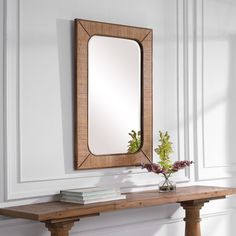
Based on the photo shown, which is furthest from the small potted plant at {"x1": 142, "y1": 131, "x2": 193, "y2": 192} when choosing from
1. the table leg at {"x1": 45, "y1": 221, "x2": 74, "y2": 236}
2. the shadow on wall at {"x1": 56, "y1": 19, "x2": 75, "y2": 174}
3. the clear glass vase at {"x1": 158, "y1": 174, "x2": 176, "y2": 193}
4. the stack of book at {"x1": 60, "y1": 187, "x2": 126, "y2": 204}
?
the table leg at {"x1": 45, "y1": 221, "x2": 74, "y2": 236}

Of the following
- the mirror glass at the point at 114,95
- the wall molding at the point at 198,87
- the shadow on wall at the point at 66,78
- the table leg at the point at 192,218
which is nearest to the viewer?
the shadow on wall at the point at 66,78

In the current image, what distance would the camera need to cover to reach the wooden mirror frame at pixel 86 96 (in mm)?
3201

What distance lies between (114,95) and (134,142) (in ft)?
1.07

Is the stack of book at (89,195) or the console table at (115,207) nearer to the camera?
the console table at (115,207)

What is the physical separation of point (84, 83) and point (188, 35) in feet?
3.27

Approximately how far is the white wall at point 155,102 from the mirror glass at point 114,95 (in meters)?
0.14

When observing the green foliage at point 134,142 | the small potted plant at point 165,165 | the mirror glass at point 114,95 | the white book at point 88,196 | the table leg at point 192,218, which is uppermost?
the mirror glass at point 114,95

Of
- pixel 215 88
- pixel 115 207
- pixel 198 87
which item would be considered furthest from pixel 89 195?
pixel 215 88

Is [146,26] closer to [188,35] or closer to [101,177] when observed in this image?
[188,35]

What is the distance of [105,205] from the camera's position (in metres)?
2.91

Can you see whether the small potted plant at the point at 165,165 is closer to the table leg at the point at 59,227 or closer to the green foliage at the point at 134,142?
the green foliage at the point at 134,142

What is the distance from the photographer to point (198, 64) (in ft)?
12.9

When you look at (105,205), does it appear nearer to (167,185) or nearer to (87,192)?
(87,192)

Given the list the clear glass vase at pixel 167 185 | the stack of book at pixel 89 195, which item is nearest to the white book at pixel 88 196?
the stack of book at pixel 89 195
